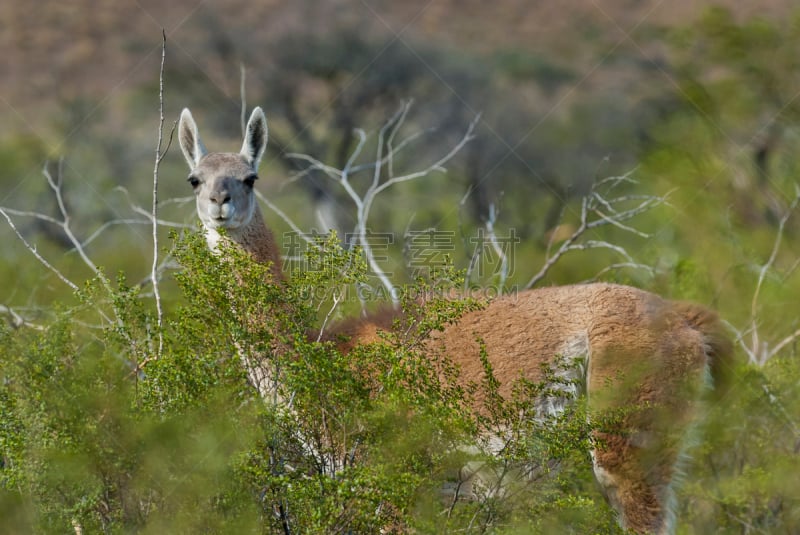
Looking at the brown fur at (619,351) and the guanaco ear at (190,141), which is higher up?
the guanaco ear at (190,141)

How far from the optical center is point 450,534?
526 centimetres

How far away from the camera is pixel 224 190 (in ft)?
24.1

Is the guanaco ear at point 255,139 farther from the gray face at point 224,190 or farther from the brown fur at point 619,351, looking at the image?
the brown fur at point 619,351

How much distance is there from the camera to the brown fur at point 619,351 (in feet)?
22.0

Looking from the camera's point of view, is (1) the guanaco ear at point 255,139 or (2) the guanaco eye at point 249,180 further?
(1) the guanaco ear at point 255,139

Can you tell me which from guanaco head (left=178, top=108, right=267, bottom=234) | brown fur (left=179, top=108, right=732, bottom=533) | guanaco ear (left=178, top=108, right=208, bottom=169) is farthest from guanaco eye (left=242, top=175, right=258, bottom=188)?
guanaco ear (left=178, top=108, right=208, bottom=169)

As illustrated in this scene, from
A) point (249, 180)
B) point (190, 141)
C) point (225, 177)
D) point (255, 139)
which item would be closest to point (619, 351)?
point (249, 180)

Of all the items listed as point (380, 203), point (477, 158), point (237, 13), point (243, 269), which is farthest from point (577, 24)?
point (243, 269)

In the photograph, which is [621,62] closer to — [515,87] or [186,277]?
[515,87]

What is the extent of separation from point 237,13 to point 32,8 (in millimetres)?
13824

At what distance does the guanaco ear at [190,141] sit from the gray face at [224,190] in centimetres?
12

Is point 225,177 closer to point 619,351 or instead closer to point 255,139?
point 255,139

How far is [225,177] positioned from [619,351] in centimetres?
305

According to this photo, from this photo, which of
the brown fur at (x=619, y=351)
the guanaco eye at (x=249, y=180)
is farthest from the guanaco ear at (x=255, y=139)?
the brown fur at (x=619, y=351)
